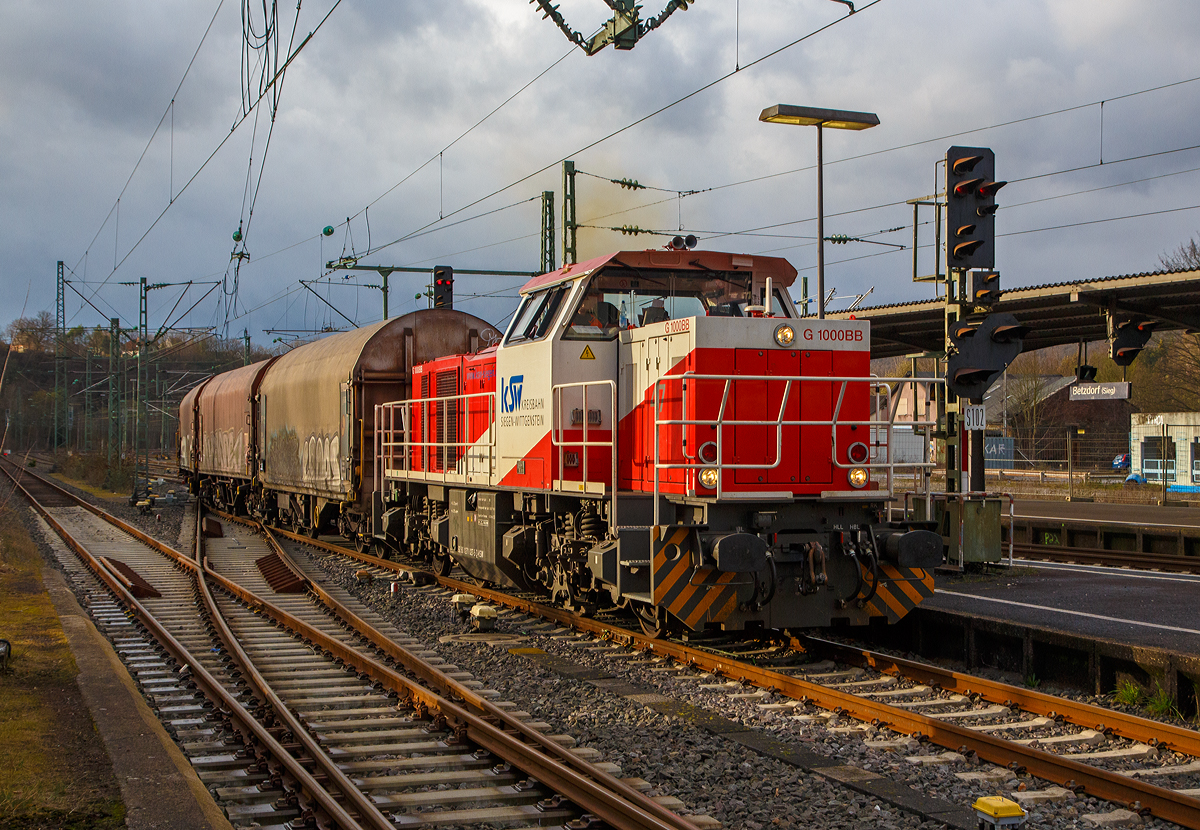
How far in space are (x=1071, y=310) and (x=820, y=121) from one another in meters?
11.3

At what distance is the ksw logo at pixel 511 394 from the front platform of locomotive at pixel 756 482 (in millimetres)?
1275

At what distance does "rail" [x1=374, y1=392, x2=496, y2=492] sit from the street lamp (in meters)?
5.09

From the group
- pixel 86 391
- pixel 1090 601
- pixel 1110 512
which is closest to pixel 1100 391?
pixel 1110 512

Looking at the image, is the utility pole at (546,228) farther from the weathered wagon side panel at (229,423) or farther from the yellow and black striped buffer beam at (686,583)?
the yellow and black striped buffer beam at (686,583)

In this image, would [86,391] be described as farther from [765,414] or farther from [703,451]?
[765,414]

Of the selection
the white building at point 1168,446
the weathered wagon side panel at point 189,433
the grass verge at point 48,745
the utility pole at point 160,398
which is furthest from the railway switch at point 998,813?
the utility pole at point 160,398

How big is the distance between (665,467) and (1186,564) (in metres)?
11.1

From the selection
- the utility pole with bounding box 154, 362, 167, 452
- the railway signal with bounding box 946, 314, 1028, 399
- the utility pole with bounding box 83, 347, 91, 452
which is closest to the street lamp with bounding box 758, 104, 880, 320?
the railway signal with bounding box 946, 314, 1028, 399

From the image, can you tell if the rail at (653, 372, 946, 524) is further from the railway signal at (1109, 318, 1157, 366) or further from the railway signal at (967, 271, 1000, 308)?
the railway signal at (1109, 318, 1157, 366)

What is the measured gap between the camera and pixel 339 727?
274 inches

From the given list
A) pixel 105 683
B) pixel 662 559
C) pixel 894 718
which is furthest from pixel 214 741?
pixel 894 718

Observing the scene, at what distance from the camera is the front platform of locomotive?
846 cm

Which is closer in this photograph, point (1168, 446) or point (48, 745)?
point (48, 745)

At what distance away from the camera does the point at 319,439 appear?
18.2 m
